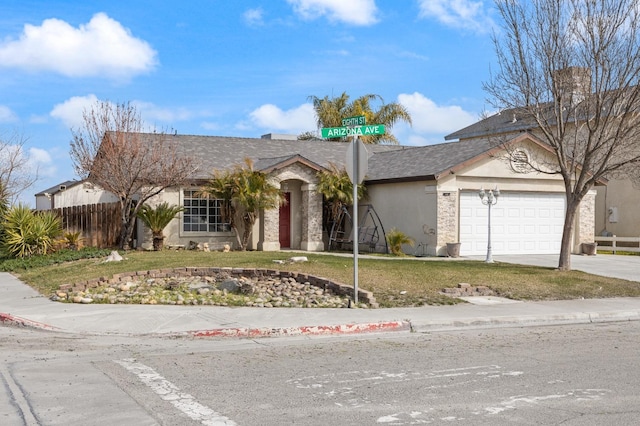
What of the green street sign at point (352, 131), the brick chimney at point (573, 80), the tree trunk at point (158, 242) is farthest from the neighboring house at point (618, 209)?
the green street sign at point (352, 131)

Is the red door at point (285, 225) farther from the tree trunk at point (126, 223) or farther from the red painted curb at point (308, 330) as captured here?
the red painted curb at point (308, 330)

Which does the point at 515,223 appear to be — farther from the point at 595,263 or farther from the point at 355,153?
the point at 355,153

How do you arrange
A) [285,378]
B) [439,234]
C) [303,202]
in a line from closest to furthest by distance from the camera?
[285,378] < [439,234] < [303,202]

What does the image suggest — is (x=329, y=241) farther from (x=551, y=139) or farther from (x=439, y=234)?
(x=551, y=139)

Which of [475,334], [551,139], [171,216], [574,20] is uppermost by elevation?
[574,20]

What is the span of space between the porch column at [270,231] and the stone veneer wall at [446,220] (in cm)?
584

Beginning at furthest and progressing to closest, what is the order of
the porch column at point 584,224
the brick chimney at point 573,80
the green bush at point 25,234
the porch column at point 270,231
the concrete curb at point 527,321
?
the porch column at point 584,224 < the porch column at point 270,231 < the green bush at point 25,234 < the brick chimney at point 573,80 < the concrete curb at point 527,321

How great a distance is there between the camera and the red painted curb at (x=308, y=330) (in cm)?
1077

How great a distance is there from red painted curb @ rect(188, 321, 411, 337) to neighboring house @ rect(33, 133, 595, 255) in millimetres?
13149

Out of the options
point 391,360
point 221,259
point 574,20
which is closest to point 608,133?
point 574,20

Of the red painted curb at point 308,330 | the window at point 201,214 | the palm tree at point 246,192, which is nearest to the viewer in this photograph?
the red painted curb at point 308,330

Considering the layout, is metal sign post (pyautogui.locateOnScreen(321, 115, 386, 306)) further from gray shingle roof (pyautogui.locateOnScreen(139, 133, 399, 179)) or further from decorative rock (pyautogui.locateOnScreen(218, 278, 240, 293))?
Answer: gray shingle roof (pyautogui.locateOnScreen(139, 133, 399, 179))

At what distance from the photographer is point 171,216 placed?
24.6 metres

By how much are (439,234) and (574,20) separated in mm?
8851
